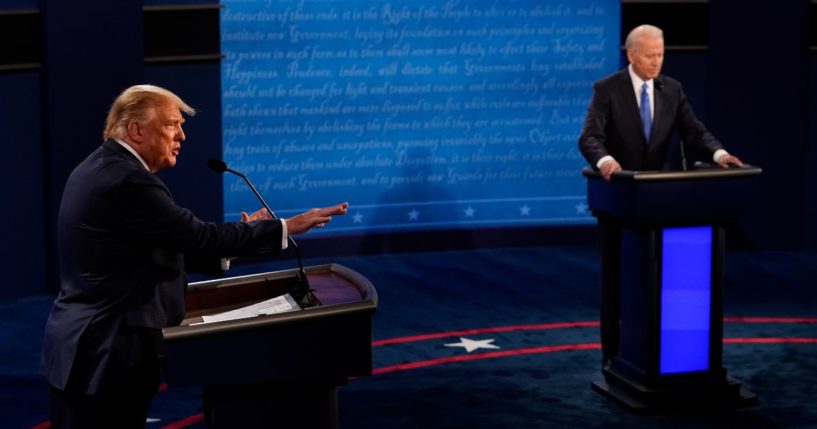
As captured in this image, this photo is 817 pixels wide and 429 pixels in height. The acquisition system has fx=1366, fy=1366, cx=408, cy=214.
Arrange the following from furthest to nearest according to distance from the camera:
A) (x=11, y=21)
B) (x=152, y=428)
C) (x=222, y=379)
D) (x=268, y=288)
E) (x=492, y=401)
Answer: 1. (x=11, y=21)
2. (x=492, y=401)
3. (x=152, y=428)
4. (x=268, y=288)
5. (x=222, y=379)

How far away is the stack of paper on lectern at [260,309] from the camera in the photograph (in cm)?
379

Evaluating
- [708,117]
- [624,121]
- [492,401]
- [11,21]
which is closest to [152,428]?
[492,401]

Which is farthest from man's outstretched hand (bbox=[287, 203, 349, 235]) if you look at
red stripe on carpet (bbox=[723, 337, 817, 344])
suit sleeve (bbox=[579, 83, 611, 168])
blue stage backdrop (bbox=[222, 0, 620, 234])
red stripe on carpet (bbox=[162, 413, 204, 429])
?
blue stage backdrop (bbox=[222, 0, 620, 234])

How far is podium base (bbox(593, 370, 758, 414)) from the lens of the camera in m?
5.70

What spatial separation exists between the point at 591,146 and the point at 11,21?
3.70m

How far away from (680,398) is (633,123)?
1251mm

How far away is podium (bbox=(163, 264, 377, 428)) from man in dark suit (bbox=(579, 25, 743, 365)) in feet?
8.11

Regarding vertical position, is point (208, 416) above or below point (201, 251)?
below

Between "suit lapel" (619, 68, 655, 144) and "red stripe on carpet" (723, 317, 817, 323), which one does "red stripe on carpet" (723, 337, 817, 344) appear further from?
"suit lapel" (619, 68, 655, 144)

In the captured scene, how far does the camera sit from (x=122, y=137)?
3686 mm

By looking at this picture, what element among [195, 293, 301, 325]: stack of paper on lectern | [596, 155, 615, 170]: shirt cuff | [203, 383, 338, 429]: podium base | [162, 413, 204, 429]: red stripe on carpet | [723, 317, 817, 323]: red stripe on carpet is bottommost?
[162, 413, 204, 429]: red stripe on carpet

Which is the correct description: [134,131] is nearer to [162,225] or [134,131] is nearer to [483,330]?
[162,225]

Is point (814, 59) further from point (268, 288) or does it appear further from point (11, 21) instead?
point (268, 288)

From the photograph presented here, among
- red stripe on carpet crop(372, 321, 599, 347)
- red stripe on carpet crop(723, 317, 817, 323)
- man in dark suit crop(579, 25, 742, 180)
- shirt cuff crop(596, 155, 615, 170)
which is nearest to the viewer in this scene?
shirt cuff crop(596, 155, 615, 170)
